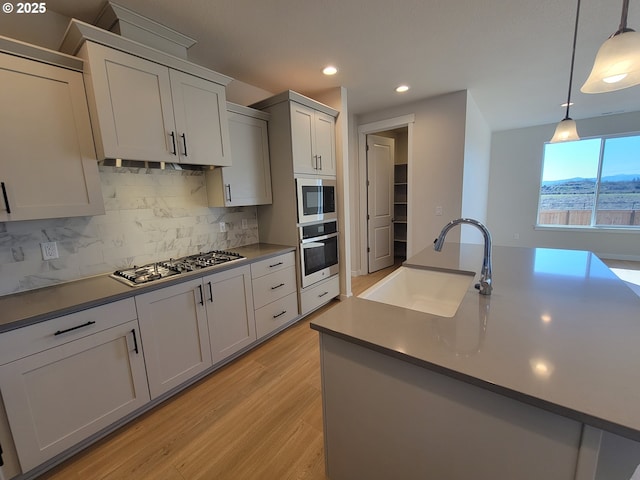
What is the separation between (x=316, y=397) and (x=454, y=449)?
1.22 metres

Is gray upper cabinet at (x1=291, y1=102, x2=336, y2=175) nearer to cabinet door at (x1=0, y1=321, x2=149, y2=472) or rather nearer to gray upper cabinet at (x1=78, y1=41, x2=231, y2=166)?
gray upper cabinet at (x1=78, y1=41, x2=231, y2=166)

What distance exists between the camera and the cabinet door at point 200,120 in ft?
6.48

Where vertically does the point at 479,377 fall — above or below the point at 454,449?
above

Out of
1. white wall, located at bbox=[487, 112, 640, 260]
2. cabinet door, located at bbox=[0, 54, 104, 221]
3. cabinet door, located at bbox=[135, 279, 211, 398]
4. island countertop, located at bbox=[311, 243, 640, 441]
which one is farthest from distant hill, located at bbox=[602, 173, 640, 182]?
cabinet door, located at bbox=[0, 54, 104, 221]

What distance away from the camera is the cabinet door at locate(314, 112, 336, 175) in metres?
2.97

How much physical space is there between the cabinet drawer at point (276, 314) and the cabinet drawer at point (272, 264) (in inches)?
12.8

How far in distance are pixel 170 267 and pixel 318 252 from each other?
1519 mm

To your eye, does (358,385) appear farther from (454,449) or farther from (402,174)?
(402,174)

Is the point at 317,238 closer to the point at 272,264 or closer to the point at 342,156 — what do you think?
the point at 272,264

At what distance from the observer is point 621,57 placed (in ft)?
3.58

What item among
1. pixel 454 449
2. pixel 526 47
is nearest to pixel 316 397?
pixel 454 449

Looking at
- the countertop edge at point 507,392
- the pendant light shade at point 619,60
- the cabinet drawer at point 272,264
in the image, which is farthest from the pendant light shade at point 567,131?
the cabinet drawer at point 272,264

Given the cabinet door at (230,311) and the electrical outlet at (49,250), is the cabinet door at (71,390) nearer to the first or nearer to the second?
the cabinet door at (230,311)

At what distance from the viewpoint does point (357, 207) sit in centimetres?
446
